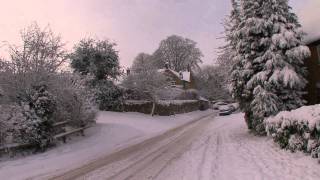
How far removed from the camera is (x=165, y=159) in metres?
16.4

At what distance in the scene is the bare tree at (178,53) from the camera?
101m

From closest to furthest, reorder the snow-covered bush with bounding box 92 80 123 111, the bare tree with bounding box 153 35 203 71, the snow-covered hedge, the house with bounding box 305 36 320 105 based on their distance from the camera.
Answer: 1. the snow-covered hedge
2. the house with bounding box 305 36 320 105
3. the snow-covered bush with bounding box 92 80 123 111
4. the bare tree with bounding box 153 35 203 71

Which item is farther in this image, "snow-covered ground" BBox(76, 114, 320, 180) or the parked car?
the parked car

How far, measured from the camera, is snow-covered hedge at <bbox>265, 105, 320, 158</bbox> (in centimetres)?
1236

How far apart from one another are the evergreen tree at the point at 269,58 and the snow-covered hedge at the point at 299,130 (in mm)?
4326

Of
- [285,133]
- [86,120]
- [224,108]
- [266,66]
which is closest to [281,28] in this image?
[266,66]

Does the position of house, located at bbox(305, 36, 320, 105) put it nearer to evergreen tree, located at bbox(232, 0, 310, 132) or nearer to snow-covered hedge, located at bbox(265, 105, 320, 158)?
evergreen tree, located at bbox(232, 0, 310, 132)

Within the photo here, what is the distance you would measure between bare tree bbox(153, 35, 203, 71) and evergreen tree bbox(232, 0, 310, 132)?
75.9m

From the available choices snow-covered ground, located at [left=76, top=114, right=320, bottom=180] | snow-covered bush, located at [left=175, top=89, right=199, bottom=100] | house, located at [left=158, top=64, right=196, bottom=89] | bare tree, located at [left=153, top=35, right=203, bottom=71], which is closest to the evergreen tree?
snow-covered ground, located at [left=76, top=114, right=320, bottom=180]

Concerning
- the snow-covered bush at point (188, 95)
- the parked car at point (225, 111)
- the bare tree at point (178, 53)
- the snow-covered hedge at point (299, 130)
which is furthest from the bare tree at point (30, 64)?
the bare tree at point (178, 53)

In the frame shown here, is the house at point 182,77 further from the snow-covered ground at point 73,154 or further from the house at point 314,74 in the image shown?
the house at point 314,74

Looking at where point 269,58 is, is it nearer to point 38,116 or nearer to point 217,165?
point 217,165

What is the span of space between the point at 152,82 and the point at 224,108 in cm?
1106

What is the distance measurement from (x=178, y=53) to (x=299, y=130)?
8919 cm
